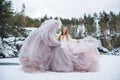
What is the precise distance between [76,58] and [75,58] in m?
0.02

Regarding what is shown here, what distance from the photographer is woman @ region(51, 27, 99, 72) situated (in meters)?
4.95

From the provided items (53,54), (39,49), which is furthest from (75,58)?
(39,49)

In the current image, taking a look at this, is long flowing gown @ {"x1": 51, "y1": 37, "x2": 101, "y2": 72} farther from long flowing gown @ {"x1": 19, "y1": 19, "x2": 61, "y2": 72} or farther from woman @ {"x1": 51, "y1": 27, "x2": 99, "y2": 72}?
long flowing gown @ {"x1": 19, "y1": 19, "x2": 61, "y2": 72}

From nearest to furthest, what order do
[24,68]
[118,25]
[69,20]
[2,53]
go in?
[24,68]
[2,53]
[118,25]
[69,20]

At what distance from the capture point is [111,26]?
1758cm

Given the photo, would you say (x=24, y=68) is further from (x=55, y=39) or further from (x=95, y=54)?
(x=95, y=54)

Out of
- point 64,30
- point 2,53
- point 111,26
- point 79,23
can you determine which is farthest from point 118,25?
point 64,30

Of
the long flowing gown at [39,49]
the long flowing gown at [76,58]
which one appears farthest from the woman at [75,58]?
the long flowing gown at [39,49]

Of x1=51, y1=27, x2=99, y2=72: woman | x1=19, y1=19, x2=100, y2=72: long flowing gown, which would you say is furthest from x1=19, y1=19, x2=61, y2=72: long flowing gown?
Result: x1=51, y1=27, x2=99, y2=72: woman

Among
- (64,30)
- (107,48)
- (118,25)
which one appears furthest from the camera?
(118,25)

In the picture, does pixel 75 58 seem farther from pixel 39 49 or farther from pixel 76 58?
pixel 39 49

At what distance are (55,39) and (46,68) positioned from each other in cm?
50

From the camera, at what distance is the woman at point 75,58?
4.95 metres

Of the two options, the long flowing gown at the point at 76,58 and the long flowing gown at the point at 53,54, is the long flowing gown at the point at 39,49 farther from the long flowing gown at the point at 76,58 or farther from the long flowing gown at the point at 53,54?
the long flowing gown at the point at 76,58
